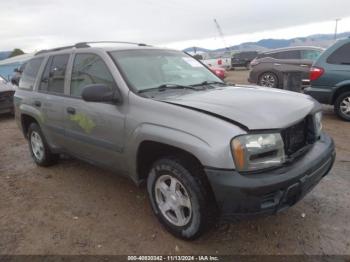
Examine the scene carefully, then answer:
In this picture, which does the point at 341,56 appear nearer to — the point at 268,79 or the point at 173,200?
the point at 268,79

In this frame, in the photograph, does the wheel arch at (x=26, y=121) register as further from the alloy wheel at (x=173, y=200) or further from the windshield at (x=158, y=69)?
the alloy wheel at (x=173, y=200)

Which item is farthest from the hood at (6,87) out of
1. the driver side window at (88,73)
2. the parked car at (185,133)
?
the driver side window at (88,73)

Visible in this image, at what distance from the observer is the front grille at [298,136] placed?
2.80 m

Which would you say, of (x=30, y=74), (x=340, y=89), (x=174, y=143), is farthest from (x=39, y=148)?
(x=340, y=89)

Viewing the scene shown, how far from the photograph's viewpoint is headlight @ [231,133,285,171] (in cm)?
253

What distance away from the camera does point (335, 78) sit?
709 centimetres

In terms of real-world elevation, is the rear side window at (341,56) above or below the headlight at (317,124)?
above

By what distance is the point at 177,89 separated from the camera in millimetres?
3549

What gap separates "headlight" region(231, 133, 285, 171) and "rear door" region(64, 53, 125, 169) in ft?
4.24

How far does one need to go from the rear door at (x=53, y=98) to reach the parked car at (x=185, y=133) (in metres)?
0.02

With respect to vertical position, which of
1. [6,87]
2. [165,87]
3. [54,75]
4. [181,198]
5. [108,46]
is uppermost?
[108,46]

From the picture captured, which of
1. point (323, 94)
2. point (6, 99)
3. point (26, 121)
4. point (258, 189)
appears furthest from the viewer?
point (6, 99)

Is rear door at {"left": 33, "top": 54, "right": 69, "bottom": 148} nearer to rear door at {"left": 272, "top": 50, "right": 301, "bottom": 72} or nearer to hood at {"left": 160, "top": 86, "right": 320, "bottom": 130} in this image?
hood at {"left": 160, "top": 86, "right": 320, "bottom": 130}

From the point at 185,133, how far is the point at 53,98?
7.87ft
